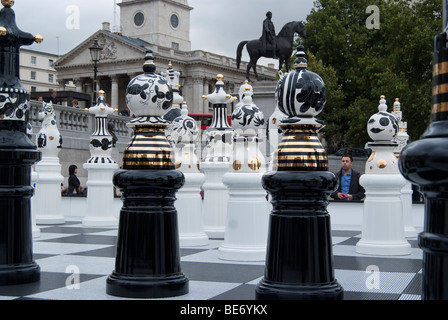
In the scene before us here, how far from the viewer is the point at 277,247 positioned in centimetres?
369

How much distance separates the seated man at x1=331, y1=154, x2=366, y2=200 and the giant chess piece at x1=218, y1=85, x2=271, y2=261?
10.1 feet

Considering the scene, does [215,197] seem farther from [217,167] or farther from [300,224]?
[300,224]

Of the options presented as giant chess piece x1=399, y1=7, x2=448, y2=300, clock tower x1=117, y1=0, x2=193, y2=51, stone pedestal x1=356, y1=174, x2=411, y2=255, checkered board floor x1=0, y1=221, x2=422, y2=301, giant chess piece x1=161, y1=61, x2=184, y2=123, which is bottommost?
checkered board floor x1=0, y1=221, x2=422, y2=301

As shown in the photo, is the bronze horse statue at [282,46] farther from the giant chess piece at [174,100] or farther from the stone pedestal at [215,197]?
the stone pedestal at [215,197]

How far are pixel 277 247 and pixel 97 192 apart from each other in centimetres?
591

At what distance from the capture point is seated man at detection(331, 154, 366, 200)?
9320mm

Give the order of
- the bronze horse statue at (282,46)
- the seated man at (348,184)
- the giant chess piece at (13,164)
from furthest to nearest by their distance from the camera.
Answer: the bronze horse statue at (282,46)
the seated man at (348,184)
the giant chess piece at (13,164)

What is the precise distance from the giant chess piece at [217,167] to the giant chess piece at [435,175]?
224 inches

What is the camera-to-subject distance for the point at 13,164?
185 inches

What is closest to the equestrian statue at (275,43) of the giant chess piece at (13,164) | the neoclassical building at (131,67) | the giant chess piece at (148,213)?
the giant chess piece at (13,164)

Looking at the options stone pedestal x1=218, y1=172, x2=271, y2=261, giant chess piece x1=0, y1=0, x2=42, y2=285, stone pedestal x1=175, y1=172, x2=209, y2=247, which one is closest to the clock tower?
stone pedestal x1=175, y1=172, x2=209, y2=247

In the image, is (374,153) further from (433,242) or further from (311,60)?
(311,60)

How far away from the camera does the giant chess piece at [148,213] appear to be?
4168 mm

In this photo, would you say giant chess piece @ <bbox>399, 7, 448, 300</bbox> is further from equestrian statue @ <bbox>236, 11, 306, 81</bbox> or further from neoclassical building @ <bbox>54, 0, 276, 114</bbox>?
neoclassical building @ <bbox>54, 0, 276, 114</bbox>
